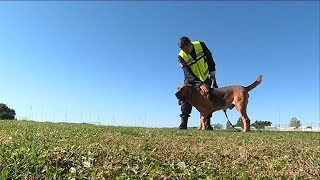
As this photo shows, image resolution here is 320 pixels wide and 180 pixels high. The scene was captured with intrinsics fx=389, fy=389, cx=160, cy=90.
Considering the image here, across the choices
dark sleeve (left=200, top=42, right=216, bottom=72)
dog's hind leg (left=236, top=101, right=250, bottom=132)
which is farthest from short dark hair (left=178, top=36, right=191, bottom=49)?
dog's hind leg (left=236, top=101, right=250, bottom=132)

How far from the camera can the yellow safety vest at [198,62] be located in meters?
11.0

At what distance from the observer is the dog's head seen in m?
10.4

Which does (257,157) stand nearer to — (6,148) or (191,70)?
(6,148)

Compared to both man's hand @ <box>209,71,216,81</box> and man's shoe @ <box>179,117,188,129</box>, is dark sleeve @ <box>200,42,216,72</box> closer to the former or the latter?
man's hand @ <box>209,71,216,81</box>

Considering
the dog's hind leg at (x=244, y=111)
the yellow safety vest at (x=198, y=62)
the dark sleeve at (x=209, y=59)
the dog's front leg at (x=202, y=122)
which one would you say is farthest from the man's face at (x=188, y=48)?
the dog's hind leg at (x=244, y=111)

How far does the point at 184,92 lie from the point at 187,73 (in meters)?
0.70

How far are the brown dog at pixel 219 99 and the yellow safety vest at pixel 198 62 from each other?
0.76m

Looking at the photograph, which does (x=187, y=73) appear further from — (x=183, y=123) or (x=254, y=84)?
(x=254, y=84)

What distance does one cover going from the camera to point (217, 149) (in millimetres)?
4391

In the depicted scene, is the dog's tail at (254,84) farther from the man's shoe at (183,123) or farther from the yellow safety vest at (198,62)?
the man's shoe at (183,123)

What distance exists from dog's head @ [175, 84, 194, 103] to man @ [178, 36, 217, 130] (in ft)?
1.16

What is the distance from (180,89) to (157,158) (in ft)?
22.3

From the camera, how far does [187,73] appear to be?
10.9 m

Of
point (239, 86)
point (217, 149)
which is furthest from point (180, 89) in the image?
point (217, 149)
